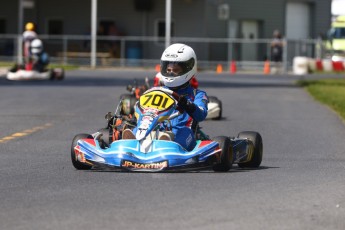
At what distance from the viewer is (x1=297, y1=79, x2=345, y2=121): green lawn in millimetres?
22578

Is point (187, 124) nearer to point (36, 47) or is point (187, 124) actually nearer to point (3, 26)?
point (36, 47)

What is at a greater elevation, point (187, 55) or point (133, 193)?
point (187, 55)

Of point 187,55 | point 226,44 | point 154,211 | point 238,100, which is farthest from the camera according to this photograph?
point 226,44

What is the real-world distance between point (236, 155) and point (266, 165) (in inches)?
27.3

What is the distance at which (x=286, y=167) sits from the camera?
37.4 ft

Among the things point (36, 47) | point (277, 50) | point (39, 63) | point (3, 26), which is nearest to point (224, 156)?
point (39, 63)

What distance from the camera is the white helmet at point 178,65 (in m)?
11.6

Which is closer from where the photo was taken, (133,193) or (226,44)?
(133,193)

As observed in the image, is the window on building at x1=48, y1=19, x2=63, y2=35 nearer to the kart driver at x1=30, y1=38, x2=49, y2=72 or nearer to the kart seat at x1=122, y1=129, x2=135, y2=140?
the kart driver at x1=30, y1=38, x2=49, y2=72

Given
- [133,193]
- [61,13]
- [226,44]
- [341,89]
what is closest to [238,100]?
[341,89]

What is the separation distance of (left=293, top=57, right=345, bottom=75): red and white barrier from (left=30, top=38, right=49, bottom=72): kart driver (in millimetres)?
13777

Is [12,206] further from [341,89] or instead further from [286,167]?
[341,89]

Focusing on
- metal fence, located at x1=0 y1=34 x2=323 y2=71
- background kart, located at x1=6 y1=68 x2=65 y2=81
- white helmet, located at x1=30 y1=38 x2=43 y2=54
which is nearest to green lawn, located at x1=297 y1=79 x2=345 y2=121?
background kart, located at x1=6 y1=68 x2=65 y2=81

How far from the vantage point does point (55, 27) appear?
5172 cm
